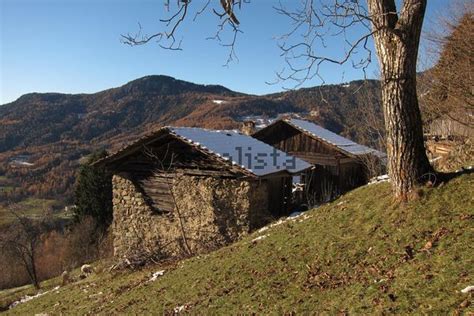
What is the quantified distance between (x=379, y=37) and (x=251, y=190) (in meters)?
7.09

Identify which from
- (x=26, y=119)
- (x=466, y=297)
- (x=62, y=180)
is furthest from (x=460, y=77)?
(x=26, y=119)

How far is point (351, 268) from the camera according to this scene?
4.94m

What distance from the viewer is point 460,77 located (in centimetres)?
1122

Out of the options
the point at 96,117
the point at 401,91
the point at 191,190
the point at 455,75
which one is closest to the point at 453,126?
the point at 455,75

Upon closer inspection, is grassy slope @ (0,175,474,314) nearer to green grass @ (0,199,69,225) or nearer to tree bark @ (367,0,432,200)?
tree bark @ (367,0,432,200)

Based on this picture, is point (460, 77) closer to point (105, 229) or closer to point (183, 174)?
point (183, 174)

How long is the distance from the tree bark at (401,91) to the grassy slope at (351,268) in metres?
0.40

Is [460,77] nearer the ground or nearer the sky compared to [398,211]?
nearer the sky

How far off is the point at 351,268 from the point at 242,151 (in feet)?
30.2

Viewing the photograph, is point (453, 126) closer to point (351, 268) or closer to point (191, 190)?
point (191, 190)

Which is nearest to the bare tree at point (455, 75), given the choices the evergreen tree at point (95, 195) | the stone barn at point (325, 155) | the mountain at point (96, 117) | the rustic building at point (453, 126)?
the rustic building at point (453, 126)

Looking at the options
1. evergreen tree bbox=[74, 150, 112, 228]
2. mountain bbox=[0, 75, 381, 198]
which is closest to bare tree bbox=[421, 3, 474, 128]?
evergreen tree bbox=[74, 150, 112, 228]

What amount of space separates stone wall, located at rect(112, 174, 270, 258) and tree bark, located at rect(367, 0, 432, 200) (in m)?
6.65

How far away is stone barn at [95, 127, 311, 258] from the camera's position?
12.1 metres
